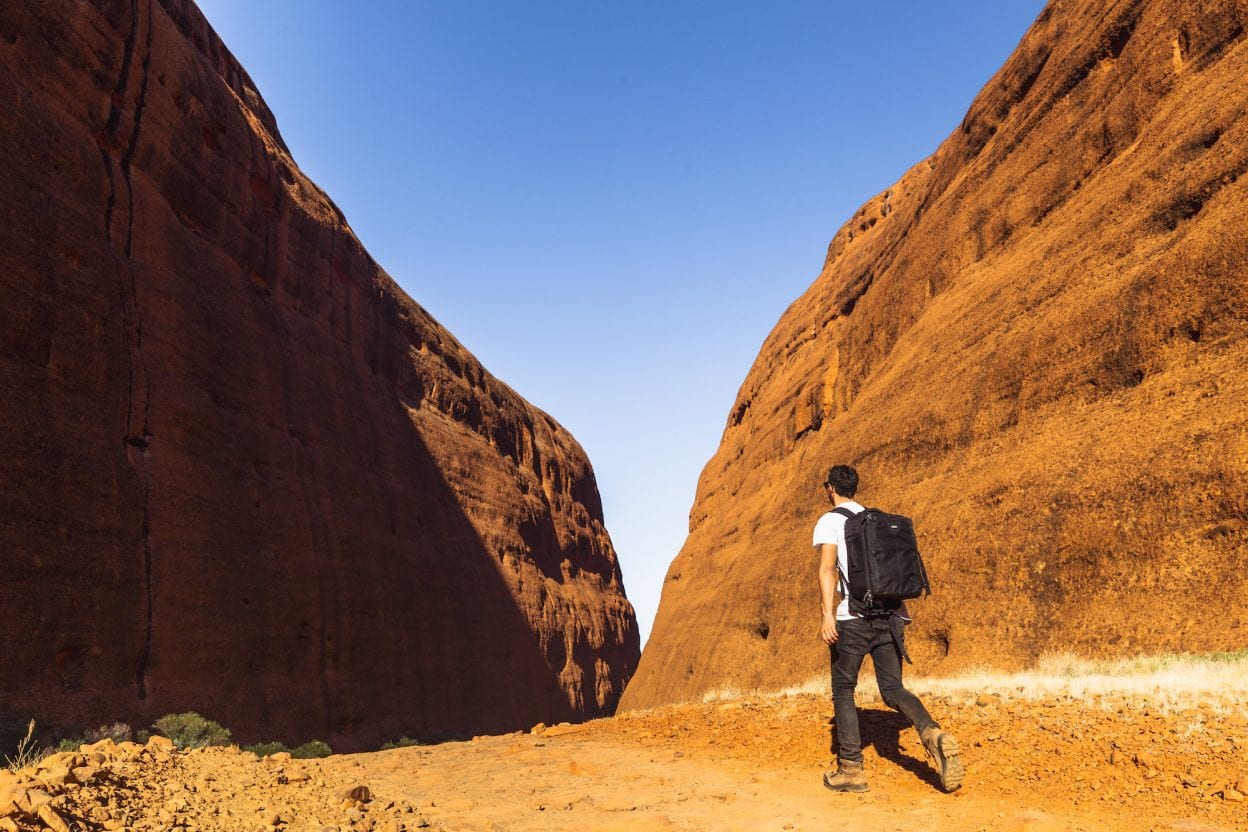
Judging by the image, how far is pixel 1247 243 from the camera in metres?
10.1

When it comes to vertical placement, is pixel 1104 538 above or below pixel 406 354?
Result: below

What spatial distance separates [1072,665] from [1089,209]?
9.36m

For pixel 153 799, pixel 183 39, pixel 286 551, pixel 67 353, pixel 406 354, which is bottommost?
pixel 153 799

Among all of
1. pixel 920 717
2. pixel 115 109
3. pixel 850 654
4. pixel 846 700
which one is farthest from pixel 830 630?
pixel 115 109

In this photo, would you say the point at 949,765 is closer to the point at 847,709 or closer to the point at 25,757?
the point at 847,709

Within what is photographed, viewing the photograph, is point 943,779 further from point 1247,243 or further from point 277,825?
point 1247,243

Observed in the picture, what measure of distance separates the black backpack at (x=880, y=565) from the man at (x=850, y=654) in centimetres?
8

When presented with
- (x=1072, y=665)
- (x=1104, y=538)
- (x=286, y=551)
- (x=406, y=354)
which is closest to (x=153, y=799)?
(x=1072, y=665)

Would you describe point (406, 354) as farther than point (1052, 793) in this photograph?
Yes

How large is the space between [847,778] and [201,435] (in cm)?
2059

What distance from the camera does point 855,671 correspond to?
534 cm

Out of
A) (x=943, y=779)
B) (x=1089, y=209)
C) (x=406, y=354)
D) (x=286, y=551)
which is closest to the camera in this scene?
(x=943, y=779)

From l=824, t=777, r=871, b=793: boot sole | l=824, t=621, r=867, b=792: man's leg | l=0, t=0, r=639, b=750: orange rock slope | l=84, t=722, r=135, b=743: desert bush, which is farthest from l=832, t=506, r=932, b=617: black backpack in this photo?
l=0, t=0, r=639, b=750: orange rock slope

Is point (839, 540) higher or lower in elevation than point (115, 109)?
lower
